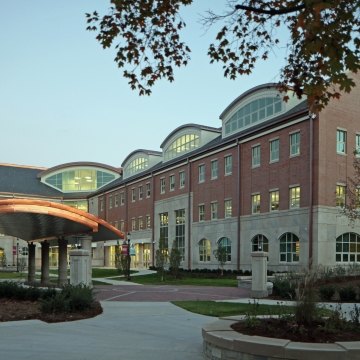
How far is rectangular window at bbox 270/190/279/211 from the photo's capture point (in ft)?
129

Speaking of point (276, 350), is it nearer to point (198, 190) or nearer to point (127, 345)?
point (127, 345)

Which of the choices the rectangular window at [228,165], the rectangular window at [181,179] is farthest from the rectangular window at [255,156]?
the rectangular window at [181,179]

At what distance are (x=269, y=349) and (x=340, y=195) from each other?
103ft

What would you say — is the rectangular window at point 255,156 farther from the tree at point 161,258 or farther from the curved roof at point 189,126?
the curved roof at point 189,126

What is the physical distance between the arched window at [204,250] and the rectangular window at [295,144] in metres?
14.0

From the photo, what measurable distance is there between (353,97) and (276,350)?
34.6 m

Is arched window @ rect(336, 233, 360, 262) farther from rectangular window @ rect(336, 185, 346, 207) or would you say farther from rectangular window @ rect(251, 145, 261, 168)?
rectangular window @ rect(251, 145, 261, 168)

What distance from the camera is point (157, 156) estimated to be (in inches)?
2559

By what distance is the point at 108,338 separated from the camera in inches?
414

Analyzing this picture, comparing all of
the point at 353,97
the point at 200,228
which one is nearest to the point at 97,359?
the point at 353,97

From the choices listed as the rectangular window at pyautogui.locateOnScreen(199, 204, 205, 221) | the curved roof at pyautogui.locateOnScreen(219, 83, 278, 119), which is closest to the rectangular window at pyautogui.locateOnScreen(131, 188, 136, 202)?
the rectangular window at pyautogui.locateOnScreen(199, 204, 205, 221)

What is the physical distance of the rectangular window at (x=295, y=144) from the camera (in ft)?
123

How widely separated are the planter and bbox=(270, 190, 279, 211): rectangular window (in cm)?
3174

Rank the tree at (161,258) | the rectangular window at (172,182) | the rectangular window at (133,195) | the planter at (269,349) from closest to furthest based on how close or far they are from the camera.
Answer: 1. the planter at (269,349)
2. the tree at (161,258)
3. the rectangular window at (172,182)
4. the rectangular window at (133,195)
